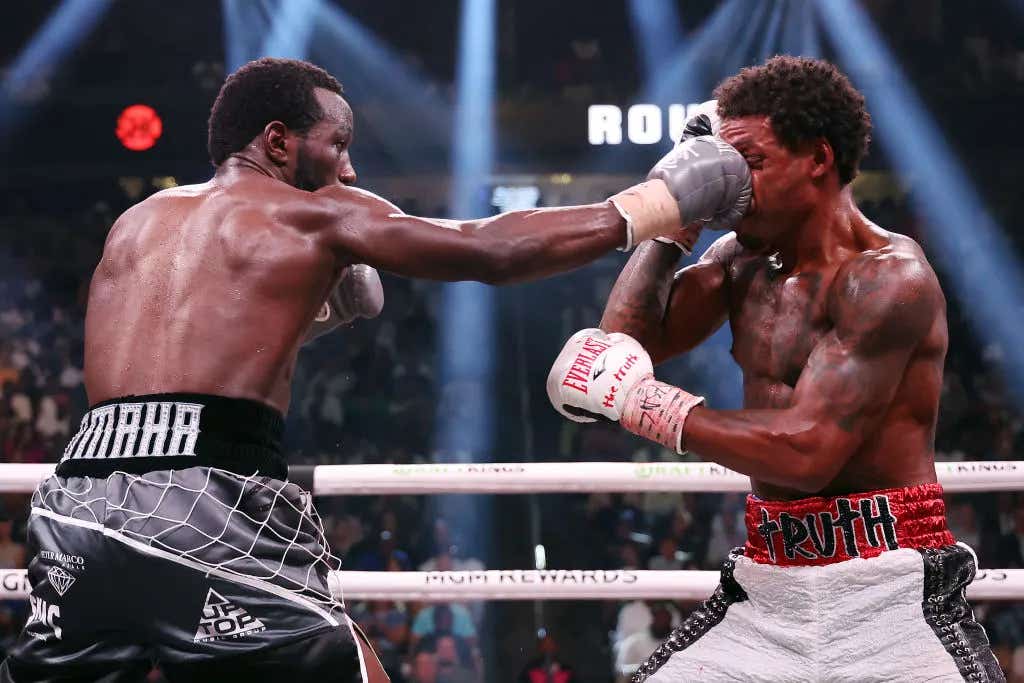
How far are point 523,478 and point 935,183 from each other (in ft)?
25.0

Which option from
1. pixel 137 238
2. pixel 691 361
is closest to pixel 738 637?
pixel 137 238

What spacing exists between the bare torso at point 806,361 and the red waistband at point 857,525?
0.03m

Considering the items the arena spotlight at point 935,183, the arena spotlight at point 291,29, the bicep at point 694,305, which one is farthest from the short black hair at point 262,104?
the arena spotlight at point 935,183

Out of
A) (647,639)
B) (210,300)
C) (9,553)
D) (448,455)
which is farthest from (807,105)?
(448,455)

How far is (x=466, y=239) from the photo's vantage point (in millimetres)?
2053

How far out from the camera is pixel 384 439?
7.61m

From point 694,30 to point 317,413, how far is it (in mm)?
4420

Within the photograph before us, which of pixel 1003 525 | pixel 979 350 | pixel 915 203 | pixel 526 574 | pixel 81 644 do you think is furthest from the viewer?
pixel 915 203

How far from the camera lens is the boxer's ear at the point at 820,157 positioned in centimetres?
221

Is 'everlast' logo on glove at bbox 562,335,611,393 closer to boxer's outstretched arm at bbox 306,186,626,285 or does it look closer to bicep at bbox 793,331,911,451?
boxer's outstretched arm at bbox 306,186,626,285

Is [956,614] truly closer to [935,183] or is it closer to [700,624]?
[700,624]

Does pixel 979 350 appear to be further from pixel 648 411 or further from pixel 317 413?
pixel 648 411

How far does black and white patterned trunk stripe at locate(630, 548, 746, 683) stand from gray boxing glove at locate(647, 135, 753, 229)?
26.6 inches

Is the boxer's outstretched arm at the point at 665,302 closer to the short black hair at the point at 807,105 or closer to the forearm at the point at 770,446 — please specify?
the short black hair at the point at 807,105
